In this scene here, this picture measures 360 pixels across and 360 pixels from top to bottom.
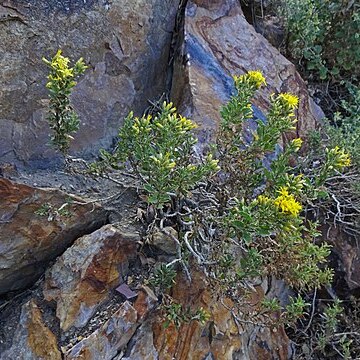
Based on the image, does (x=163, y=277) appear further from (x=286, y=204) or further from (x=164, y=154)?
(x=286, y=204)

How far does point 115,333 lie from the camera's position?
2188 millimetres

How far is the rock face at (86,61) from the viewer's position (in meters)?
2.44

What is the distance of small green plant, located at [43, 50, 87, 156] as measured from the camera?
6.31 ft

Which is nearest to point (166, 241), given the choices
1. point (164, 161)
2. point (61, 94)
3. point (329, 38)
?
point (164, 161)

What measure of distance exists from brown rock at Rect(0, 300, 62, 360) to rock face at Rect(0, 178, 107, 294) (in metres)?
0.19

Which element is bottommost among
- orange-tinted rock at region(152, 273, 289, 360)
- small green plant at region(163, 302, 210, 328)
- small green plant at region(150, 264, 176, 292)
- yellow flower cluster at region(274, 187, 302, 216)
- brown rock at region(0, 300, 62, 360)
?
brown rock at region(0, 300, 62, 360)

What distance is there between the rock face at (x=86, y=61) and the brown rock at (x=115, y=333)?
0.77 meters

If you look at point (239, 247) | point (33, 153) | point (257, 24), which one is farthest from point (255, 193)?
→ point (257, 24)

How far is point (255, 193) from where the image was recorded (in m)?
2.48

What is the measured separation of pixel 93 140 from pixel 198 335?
107cm

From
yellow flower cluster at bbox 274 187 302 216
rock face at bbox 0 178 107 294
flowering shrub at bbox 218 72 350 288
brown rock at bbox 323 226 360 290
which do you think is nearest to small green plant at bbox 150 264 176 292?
flowering shrub at bbox 218 72 350 288

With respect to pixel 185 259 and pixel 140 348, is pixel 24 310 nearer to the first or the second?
pixel 140 348

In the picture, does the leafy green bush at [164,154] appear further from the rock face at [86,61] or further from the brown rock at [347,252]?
the brown rock at [347,252]

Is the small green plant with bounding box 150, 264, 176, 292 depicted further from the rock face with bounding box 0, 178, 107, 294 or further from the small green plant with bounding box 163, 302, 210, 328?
the rock face with bounding box 0, 178, 107, 294
